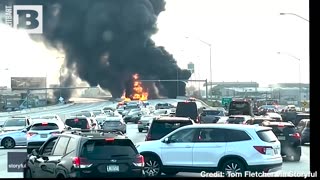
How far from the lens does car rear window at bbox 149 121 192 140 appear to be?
21594 mm

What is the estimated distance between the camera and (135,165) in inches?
536

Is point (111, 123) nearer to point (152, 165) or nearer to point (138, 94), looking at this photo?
point (138, 94)

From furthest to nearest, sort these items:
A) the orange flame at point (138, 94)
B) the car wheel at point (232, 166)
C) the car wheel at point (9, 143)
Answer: the orange flame at point (138, 94) → the car wheel at point (9, 143) → the car wheel at point (232, 166)

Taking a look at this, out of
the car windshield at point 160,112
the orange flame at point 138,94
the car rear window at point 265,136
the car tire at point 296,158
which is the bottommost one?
the car tire at point 296,158

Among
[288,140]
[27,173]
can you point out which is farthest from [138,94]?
[27,173]

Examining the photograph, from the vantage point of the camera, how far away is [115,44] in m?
45.0

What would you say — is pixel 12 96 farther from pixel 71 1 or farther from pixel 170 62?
pixel 71 1

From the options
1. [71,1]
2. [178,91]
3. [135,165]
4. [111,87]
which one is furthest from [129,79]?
[135,165]

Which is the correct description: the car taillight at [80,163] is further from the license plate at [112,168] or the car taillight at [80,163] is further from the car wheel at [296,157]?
the car wheel at [296,157]

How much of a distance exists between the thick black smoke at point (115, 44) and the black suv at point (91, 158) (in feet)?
36.7

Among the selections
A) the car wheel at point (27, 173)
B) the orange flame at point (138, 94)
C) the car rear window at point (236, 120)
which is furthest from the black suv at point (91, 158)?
the orange flame at point (138, 94)

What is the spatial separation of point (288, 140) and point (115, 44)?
23811mm

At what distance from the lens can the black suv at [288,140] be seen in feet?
71.5

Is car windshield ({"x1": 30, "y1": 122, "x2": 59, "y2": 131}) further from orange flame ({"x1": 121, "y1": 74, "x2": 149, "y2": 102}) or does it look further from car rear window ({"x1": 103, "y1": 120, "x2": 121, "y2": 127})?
orange flame ({"x1": 121, "y1": 74, "x2": 149, "y2": 102})
